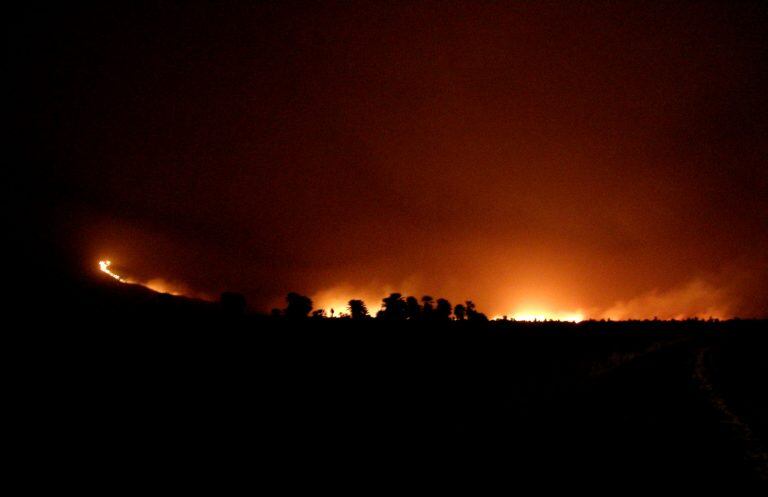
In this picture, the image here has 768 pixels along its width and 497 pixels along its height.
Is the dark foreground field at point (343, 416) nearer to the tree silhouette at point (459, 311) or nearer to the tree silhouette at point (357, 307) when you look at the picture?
the tree silhouette at point (357, 307)

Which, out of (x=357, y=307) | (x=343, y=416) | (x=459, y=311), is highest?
(x=459, y=311)

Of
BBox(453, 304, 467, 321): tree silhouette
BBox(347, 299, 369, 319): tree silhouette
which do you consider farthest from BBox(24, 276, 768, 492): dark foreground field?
BBox(453, 304, 467, 321): tree silhouette

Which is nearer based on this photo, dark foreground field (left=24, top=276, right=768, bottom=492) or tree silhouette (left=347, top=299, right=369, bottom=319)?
dark foreground field (left=24, top=276, right=768, bottom=492)

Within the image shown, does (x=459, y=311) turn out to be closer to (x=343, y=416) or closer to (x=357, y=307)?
(x=357, y=307)

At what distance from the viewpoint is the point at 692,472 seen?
22.0 feet

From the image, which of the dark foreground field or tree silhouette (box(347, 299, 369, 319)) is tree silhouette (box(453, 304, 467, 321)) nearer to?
tree silhouette (box(347, 299, 369, 319))

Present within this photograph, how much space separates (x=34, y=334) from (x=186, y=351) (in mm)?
5371

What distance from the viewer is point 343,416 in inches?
406

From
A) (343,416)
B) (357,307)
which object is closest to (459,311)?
(357,307)

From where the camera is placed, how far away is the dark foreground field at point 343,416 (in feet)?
22.2

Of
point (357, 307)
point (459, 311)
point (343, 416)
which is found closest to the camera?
point (343, 416)

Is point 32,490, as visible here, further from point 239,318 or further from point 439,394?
point 239,318

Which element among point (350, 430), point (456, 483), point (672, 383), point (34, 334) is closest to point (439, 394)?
point (350, 430)

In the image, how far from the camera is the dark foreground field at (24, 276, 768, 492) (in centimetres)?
675
